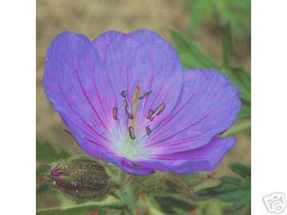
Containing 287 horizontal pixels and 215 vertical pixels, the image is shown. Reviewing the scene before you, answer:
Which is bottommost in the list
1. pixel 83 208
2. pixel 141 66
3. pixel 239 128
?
pixel 83 208

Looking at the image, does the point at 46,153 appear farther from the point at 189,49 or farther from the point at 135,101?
the point at 189,49

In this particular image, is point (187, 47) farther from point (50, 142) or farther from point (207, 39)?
point (50, 142)

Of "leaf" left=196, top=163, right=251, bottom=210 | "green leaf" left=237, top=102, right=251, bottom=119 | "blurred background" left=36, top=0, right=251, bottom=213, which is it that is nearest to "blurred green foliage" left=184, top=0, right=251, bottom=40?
"blurred background" left=36, top=0, right=251, bottom=213

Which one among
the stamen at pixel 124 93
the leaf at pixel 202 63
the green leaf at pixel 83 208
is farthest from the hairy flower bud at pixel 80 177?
the leaf at pixel 202 63

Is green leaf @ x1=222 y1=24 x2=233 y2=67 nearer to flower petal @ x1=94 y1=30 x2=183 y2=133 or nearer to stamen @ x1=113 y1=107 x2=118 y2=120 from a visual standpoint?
flower petal @ x1=94 y1=30 x2=183 y2=133

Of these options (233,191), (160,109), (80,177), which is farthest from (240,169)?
(80,177)
